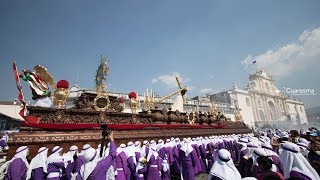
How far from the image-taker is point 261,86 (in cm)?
6544

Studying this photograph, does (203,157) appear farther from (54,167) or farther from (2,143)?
(2,143)

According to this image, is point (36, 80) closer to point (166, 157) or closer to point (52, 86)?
point (52, 86)

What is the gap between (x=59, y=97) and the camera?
25.5ft

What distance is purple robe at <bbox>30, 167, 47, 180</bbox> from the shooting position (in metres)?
4.87

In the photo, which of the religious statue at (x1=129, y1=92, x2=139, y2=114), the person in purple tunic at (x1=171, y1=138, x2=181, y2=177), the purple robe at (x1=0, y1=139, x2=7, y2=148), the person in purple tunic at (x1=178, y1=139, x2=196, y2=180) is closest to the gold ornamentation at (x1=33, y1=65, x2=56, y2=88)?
the religious statue at (x1=129, y1=92, x2=139, y2=114)

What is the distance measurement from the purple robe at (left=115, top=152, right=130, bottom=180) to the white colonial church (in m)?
46.7

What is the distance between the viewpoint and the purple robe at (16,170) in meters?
4.73

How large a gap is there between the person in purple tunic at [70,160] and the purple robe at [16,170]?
3.57 ft

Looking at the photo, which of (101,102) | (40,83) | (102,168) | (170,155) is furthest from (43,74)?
(170,155)

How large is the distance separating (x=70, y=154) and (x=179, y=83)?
48.9 ft

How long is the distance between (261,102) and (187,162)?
63008 mm

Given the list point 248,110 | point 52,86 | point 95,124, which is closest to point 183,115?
point 95,124

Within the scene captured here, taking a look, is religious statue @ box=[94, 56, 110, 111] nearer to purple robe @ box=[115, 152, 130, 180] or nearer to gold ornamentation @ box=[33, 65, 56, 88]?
gold ornamentation @ box=[33, 65, 56, 88]

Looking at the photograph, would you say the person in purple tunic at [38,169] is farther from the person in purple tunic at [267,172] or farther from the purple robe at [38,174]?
the person in purple tunic at [267,172]
